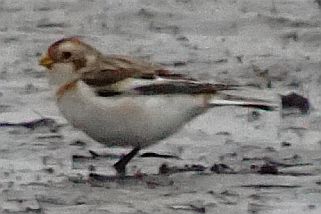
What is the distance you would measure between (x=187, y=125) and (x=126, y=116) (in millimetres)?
1542

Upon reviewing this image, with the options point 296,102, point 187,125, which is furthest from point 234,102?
point 296,102

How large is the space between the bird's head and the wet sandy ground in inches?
19.3

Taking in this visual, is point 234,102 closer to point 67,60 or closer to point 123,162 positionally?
point 123,162

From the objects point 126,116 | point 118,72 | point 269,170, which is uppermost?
point 118,72

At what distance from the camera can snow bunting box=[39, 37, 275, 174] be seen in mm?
8312

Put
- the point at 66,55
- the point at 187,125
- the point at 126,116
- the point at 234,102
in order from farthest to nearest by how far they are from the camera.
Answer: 1. the point at 187,125
2. the point at 66,55
3. the point at 234,102
4. the point at 126,116

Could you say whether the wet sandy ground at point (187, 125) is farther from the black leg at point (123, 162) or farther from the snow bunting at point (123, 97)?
the snow bunting at point (123, 97)

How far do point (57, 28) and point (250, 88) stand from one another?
262 centimetres

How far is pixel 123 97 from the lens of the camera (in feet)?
27.5

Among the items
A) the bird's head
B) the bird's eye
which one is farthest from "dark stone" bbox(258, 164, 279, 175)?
the bird's eye

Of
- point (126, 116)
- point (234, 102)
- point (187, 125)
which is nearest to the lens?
point (126, 116)

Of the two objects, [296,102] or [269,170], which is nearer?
[269,170]

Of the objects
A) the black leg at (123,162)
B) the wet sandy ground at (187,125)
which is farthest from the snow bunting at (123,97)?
the wet sandy ground at (187,125)

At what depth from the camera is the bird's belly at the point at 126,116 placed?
27.2ft
